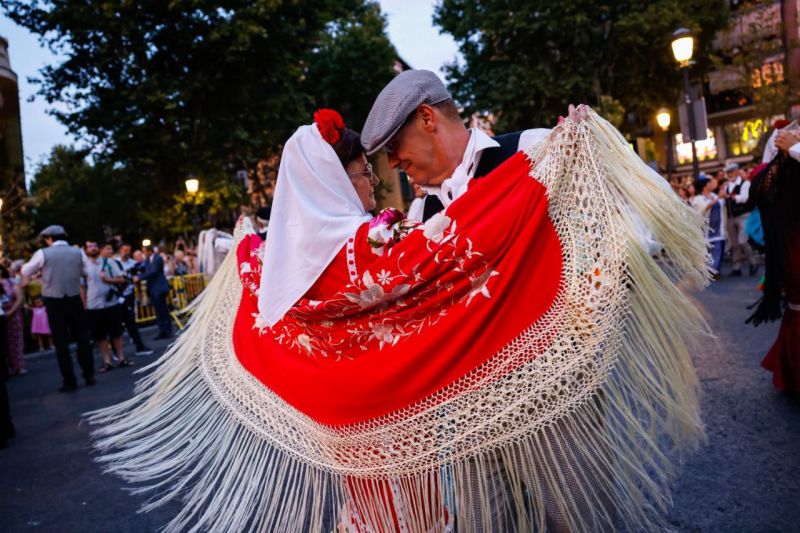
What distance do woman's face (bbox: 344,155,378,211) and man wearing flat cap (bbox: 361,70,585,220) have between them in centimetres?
14

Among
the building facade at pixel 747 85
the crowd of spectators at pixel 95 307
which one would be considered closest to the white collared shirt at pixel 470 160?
the crowd of spectators at pixel 95 307

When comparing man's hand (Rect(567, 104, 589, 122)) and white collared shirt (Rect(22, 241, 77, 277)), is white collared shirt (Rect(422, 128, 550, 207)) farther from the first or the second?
white collared shirt (Rect(22, 241, 77, 277))

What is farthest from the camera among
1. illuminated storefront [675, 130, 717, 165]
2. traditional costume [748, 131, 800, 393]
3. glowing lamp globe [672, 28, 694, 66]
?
illuminated storefront [675, 130, 717, 165]

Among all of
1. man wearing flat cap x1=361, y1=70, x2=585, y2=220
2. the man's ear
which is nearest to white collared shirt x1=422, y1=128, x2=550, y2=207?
man wearing flat cap x1=361, y1=70, x2=585, y2=220

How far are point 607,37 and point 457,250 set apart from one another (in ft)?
79.7

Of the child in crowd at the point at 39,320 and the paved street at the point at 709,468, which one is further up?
the child in crowd at the point at 39,320

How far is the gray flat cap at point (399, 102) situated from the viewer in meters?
2.03

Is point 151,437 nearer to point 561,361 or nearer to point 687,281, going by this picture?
point 561,361

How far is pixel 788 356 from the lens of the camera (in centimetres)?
444

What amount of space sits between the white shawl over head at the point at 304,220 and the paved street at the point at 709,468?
6.73 ft

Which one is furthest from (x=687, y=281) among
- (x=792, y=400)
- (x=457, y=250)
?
(x=792, y=400)

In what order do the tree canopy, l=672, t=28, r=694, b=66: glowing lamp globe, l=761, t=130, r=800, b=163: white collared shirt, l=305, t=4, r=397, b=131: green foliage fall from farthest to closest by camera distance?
l=305, t=4, r=397, b=131: green foliage < the tree canopy < l=672, t=28, r=694, b=66: glowing lamp globe < l=761, t=130, r=800, b=163: white collared shirt

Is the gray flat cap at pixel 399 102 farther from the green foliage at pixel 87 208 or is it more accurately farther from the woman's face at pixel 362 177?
the green foliage at pixel 87 208

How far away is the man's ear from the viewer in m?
2.07
